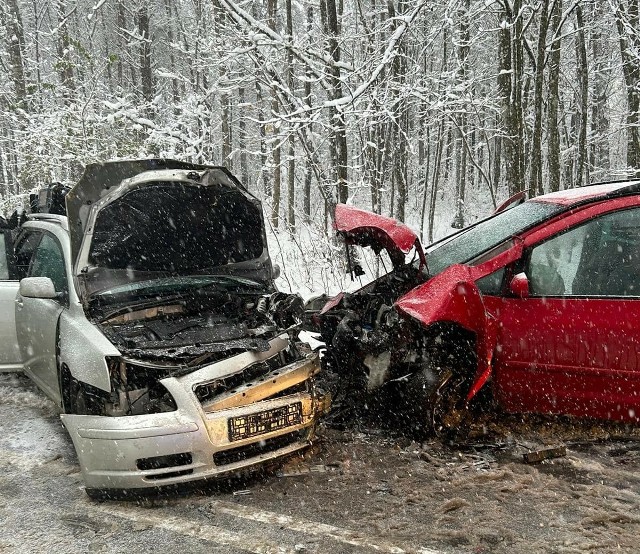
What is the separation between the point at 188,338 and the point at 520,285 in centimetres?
234

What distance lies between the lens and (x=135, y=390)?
12.4 feet

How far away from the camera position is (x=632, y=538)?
9.79 feet

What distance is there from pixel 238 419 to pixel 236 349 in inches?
20.9

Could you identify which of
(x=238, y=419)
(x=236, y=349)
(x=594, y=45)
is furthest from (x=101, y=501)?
(x=594, y=45)

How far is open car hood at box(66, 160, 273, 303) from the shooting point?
4.45 metres

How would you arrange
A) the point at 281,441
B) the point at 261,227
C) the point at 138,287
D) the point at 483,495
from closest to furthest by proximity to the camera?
the point at 483,495 → the point at 281,441 → the point at 138,287 → the point at 261,227

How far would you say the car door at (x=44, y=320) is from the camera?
15.1 feet

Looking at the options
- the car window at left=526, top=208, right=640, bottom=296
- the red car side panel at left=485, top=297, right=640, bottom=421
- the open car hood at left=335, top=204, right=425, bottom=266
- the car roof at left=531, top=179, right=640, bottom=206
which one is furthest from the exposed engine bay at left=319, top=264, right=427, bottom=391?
the car roof at left=531, top=179, right=640, bottom=206

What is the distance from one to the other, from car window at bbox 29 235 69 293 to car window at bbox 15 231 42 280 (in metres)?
0.33

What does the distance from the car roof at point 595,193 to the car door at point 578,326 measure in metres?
0.15

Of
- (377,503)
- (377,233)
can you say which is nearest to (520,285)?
(377,233)

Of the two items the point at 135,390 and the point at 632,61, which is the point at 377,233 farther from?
the point at 632,61

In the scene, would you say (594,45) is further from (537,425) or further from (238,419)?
(238,419)

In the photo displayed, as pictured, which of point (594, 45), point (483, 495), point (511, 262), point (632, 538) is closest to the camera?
point (632, 538)
